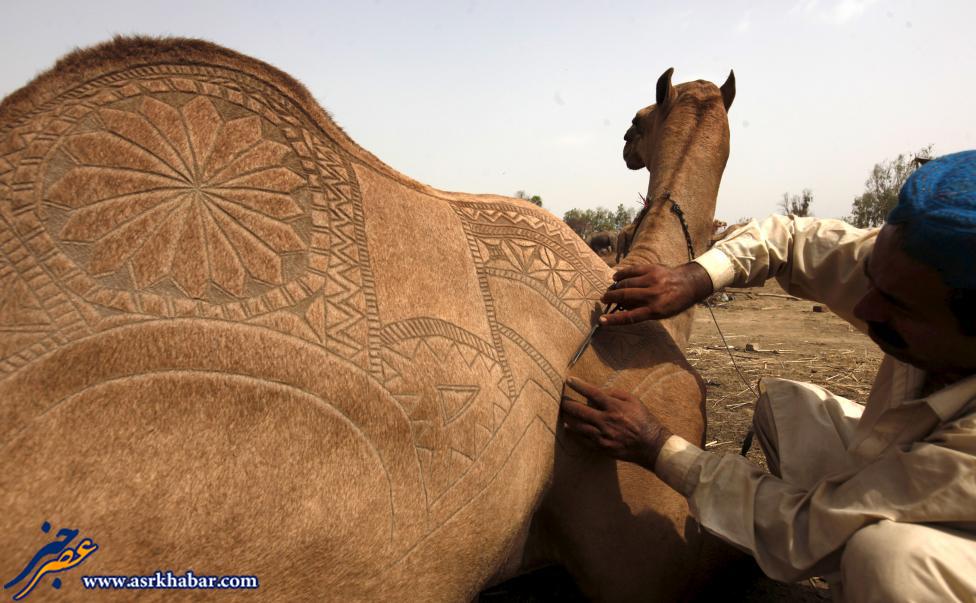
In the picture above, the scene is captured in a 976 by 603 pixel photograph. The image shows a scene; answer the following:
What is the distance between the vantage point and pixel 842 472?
1729 millimetres

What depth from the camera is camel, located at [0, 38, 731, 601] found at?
1.32m

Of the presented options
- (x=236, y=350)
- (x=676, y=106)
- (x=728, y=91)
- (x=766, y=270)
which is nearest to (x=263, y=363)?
(x=236, y=350)

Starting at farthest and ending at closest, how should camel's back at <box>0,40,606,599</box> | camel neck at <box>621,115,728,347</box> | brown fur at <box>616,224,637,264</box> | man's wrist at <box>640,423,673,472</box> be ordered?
brown fur at <box>616,224,637,264</box> < camel neck at <box>621,115,728,347</box> < man's wrist at <box>640,423,673,472</box> < camel's back at <box>0,40,606,599</box>

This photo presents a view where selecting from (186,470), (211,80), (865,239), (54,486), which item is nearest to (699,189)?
(865,239)

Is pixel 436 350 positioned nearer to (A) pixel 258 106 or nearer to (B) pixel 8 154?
(A) pixel 258 106

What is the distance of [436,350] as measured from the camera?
1.79 metres

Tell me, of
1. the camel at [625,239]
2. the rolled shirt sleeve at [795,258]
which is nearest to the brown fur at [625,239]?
the camel at [625,239]

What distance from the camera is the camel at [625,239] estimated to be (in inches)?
131

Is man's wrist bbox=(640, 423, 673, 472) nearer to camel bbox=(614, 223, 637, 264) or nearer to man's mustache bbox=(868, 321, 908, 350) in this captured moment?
man's mustache bbox=(868, 321, 908, 350)

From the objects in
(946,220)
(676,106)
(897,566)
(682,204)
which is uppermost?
(676,106)

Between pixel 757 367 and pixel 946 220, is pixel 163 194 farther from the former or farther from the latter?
pixel 757 367

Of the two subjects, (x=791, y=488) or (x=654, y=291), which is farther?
(x=654, y=291)

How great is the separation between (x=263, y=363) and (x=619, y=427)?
3.76 ft

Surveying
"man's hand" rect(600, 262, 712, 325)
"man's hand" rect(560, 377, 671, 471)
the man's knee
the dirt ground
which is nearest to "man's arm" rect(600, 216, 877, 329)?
"man's hand" rect(600, 262, 712, 325)
